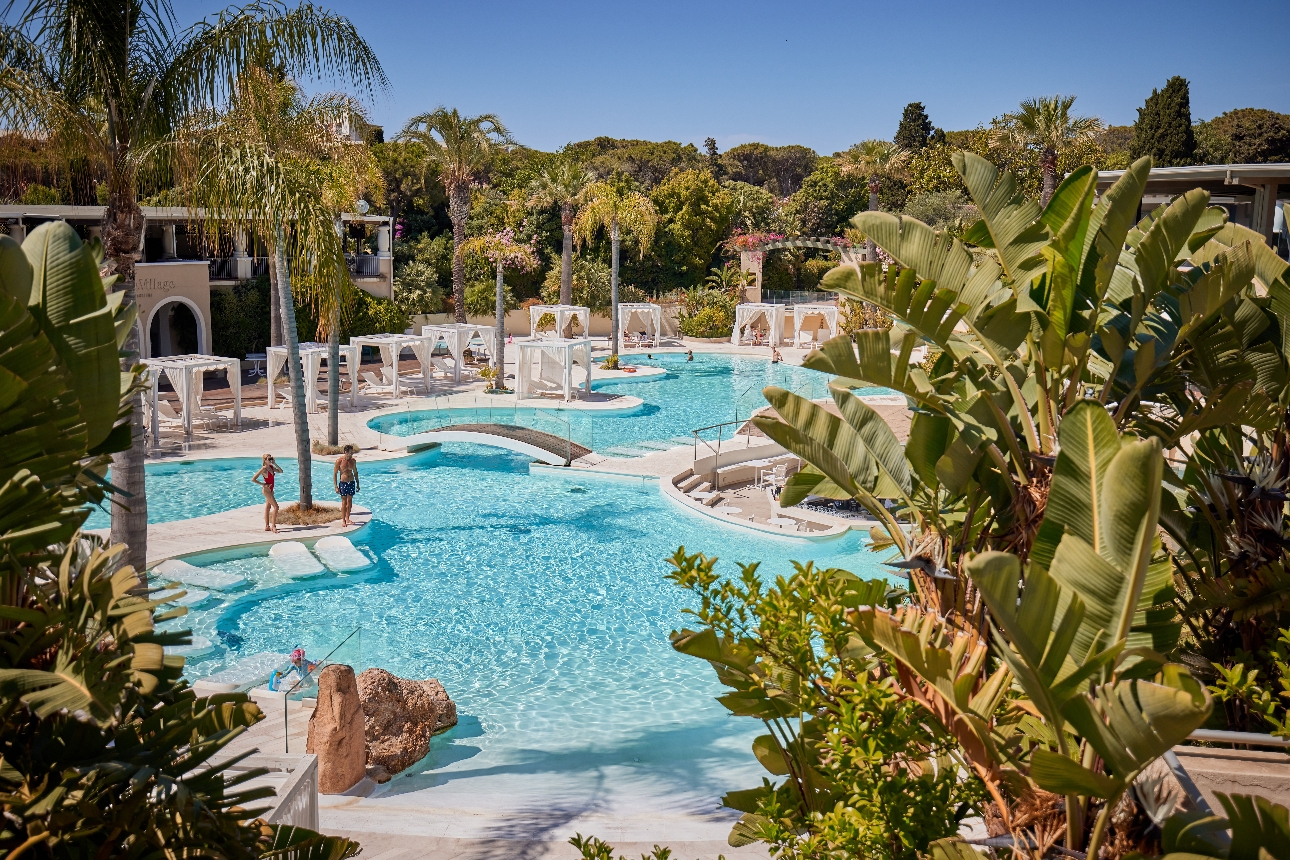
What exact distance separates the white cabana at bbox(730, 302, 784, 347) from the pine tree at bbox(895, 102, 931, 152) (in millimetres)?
23512

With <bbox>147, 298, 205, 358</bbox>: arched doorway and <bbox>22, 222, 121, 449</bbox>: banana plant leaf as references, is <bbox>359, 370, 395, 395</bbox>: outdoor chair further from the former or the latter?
<bbox>22, 222, 121, 449</bbox>: banana plant leaf

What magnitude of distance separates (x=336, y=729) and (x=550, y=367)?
20.4 metres

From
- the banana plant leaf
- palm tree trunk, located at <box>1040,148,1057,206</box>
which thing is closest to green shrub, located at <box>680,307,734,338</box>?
palm tree trunk, located at <box>1040,148,1057,206</box>

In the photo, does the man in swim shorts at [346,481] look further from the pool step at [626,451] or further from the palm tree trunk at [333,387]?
the pool step at [626,451]

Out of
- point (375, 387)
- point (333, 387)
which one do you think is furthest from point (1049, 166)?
point (333, 387)

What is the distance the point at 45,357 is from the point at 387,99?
31.3ft

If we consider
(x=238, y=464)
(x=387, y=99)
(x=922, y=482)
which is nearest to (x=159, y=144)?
(x=387, y=99)

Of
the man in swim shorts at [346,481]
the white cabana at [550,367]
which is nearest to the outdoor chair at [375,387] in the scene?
the white cabana at [550,367]

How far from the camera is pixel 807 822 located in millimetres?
4016

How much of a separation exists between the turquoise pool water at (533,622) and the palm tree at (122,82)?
11.9 ft

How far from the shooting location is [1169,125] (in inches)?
1677

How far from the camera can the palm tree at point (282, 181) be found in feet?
34.2

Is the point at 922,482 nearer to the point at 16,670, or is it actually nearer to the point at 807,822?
the point at 807,822

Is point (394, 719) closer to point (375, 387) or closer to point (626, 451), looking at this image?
point (626, 451)
